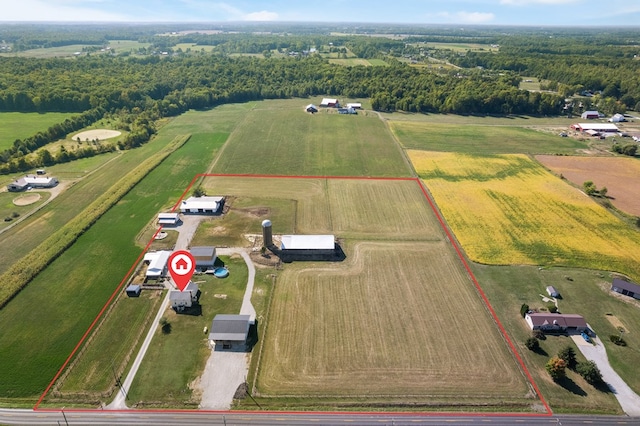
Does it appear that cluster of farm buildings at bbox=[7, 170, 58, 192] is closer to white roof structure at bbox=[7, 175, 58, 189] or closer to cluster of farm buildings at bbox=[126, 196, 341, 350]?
white roof structure at bbox=[7, 175, 58, 189]

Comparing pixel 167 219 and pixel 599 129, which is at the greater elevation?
pixel 599 129

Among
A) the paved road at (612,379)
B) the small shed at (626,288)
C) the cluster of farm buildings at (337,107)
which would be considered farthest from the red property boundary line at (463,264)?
the cluster of farm buildings at (337,107)

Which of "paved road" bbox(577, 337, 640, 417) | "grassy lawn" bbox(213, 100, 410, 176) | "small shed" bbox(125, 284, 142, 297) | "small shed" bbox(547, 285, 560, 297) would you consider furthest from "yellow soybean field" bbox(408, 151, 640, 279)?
"small shed" bbox(125, 284, 142, 297)

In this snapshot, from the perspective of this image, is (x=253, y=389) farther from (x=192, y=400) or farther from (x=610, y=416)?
(x=610, y=416)

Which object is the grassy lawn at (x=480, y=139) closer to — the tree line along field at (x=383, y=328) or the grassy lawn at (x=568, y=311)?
the tree line along field at (x=383, y=328)

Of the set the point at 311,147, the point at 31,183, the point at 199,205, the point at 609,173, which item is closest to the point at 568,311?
the point at 609,173

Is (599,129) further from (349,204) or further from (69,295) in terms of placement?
(69,295)

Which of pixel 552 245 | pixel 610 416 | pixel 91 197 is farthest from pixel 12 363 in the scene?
pixel 552 245
